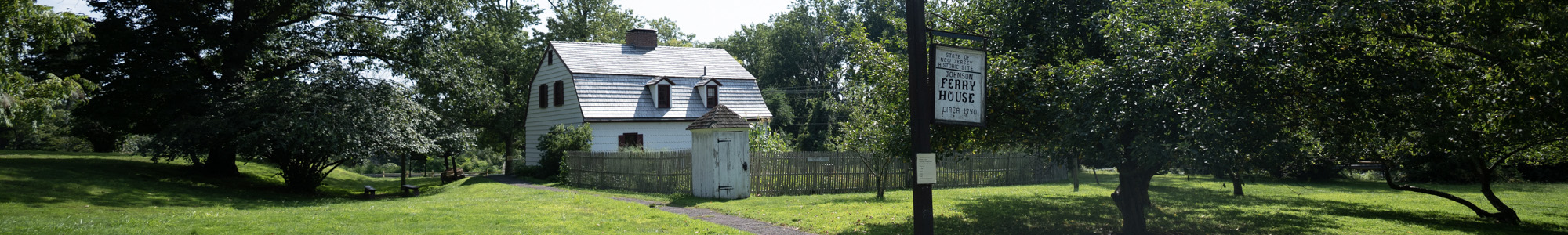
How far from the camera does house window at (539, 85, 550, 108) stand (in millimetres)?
30083

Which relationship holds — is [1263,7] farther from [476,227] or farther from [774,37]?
[774,37]

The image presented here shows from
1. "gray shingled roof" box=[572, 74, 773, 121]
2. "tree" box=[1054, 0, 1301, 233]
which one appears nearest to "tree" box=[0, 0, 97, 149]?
"tree" box=[1054, 0, 1301, 233]

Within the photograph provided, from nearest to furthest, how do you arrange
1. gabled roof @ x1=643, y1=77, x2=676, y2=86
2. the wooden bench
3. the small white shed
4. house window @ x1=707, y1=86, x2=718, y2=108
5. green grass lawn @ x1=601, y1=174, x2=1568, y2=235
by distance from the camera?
green grass lawn @ x1=601, y1=174, x2=1568, y2=235
the small white shed
the wooden bench
gabled roof @ x1=643, y1=77, x2=676, y2=86
house window @ x1=707, y1=86, x2=718, y2=108

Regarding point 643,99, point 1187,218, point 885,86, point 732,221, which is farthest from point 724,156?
point 643,99

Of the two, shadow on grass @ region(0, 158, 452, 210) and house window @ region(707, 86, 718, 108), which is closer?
shadow on grass @ region(0, 158, 452, 210)

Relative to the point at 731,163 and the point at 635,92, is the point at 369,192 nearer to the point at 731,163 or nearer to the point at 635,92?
the point at 731,163

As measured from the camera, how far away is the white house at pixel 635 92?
26.9 m

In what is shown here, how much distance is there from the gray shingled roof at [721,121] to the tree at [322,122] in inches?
271

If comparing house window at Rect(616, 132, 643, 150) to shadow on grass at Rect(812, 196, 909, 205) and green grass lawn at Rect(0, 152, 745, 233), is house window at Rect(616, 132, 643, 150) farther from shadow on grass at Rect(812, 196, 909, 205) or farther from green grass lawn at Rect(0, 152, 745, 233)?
shadow on grass at Rect(812, 196, 909, 205)

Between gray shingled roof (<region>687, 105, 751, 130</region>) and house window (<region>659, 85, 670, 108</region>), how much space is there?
38.7 ft

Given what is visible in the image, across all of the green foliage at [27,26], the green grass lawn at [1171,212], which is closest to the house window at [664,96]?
the green grass lawn at [1171,212]

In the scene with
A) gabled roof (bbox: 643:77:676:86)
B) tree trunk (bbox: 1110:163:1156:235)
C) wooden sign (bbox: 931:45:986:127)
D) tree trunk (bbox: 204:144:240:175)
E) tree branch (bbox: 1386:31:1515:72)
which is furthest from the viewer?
gabled roof (bbox: 643:77:676:86)

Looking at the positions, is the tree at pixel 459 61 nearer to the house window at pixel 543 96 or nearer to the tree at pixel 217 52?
the tree at pixel 217 52

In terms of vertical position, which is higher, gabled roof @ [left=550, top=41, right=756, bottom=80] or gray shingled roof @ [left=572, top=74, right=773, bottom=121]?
gabled roof @ [left=550, top=41, right=756, bottom=80]
